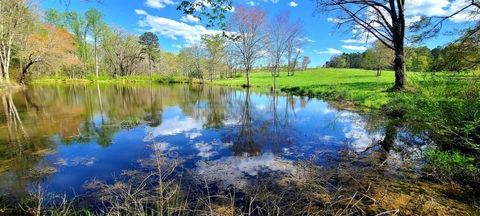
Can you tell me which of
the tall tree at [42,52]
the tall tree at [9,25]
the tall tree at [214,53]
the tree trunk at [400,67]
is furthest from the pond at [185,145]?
the tall tree at [214,53]

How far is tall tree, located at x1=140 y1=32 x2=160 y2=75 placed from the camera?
71.2 m

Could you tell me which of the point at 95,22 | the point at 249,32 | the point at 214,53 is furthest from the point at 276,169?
the point at 95,22

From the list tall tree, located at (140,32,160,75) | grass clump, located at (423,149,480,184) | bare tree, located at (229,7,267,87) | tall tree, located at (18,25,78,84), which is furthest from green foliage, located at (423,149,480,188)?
tall tree, located at (140,32,160,75)

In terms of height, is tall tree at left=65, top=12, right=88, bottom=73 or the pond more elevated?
tall tree at left=65, top=12, right=88, bottom=73

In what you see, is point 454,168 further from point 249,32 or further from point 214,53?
point 214,53

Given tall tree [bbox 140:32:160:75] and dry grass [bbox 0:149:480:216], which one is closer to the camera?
dry grass [bbox 0:149:480:216]

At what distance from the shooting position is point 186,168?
22.5 feet

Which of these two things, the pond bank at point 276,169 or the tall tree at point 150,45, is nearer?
the pond bank at point 276,169

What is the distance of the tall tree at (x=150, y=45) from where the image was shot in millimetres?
71188

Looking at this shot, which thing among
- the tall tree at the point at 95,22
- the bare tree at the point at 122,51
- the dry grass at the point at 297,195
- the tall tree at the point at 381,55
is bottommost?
the dry grass at the point at 297,195

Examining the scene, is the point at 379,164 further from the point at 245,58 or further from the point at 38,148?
the point at 245,58

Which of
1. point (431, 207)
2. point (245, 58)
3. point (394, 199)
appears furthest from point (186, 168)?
point (245, 58)

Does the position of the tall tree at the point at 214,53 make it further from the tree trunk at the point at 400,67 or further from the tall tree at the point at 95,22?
the tree trunk at the point at 400,67

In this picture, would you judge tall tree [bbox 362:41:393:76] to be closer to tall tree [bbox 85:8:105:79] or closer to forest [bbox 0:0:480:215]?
forest [bbox 0:0:480:215]
